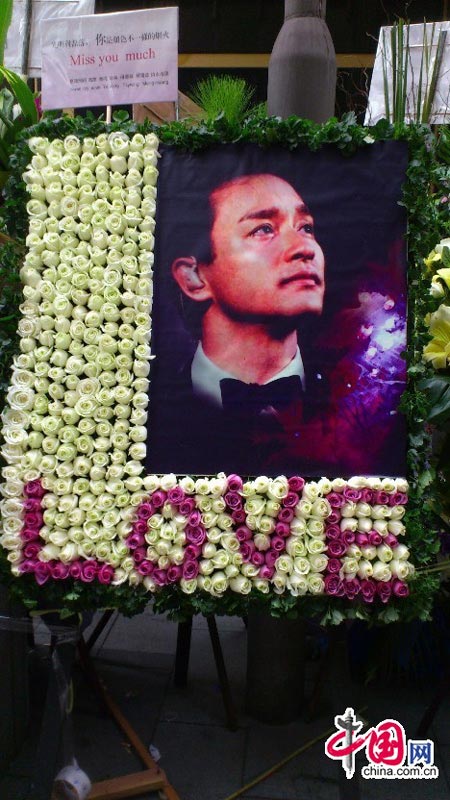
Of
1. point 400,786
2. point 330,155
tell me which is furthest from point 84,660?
point 330,155

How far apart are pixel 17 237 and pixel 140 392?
0.75 meters

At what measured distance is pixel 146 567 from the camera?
2.40m

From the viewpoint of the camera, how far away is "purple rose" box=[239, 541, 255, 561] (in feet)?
7.88

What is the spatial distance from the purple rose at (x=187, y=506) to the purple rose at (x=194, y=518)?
1cm

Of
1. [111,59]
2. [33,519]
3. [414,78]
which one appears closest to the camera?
[33,519]

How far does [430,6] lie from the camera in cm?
839

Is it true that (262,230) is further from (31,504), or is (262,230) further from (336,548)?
(31,504)

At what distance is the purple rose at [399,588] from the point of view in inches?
94.4

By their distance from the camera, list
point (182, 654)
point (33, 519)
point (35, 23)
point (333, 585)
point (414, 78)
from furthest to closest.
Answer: point (35, 23)
point (414, 78)
point (182, 654)
point (33, 519)
point (333, 585)

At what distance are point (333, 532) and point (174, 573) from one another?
1.80ft

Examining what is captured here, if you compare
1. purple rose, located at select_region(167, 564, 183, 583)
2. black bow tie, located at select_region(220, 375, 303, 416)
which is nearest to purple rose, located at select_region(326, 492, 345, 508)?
black bow tie, located at select_region(220, 375, 303, 416)

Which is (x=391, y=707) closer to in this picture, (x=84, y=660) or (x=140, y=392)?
(x=84, y=660)

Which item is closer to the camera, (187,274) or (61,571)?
(61,571)

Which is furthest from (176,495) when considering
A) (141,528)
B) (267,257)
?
(267,257)
